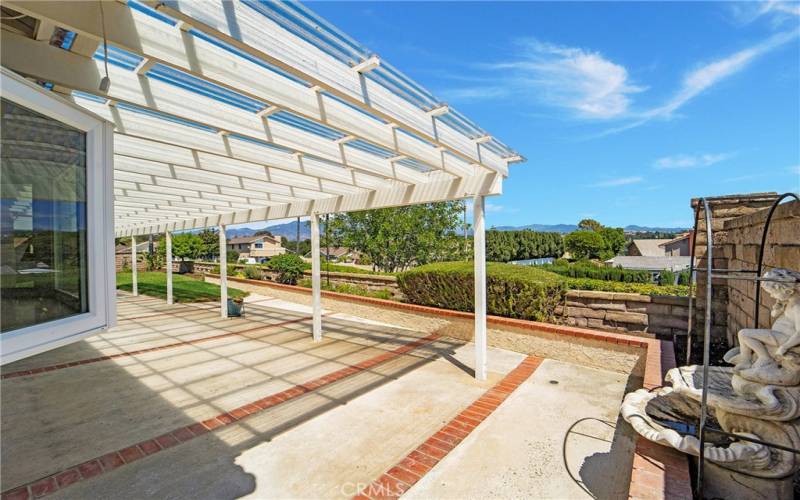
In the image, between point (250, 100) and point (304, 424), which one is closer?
point (250, 100)

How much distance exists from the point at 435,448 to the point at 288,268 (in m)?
14.3

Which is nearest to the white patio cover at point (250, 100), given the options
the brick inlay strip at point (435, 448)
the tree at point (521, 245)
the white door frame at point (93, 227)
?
the white door frame at point (93, 227)

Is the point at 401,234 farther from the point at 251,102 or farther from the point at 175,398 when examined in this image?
the point at 251,102

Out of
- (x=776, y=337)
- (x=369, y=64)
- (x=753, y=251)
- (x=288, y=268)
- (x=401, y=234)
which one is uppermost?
(x=369, y=64)

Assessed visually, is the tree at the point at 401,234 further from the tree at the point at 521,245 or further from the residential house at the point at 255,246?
the residential house at the point at 255,246

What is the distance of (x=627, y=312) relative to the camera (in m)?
6.81

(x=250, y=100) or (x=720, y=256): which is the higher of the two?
(x=250, y=100)

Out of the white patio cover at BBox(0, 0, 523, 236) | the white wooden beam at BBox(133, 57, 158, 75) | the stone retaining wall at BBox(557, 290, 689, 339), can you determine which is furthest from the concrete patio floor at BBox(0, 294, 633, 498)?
the white wooden beam at BBox(133, 57, 158, 75)

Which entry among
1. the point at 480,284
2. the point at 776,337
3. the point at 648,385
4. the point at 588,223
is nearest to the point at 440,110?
the point at 480,284

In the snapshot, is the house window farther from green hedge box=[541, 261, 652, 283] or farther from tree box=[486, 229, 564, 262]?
tree box=[486, 229, 564, 262]

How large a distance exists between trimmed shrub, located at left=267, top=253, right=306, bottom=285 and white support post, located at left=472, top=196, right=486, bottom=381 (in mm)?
12302

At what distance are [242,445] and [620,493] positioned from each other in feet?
11.9

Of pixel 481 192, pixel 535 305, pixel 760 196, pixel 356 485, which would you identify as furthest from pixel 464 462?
pixel 760 196

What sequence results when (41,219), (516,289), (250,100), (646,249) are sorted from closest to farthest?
(41,219), (250,100), (516,289), (646,249)
